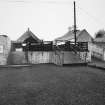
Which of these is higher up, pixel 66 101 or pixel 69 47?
pixel 69 47

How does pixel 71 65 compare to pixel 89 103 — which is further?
pixel 71 65


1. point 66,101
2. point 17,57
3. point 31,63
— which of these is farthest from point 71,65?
point 66,101

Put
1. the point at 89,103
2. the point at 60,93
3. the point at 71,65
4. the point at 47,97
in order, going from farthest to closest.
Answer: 1. the point at 71,65
2. the point at 60,93
3. the point at 47,97
4. the point at 89,103

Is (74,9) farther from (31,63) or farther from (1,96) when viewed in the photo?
(1,96)

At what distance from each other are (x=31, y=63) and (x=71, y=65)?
684cm

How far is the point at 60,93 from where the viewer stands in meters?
6.30

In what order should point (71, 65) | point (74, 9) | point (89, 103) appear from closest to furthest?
point (89, 103) < point (71, 65) < point (74, 9)

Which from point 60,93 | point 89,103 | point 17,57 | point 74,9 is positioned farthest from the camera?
point 74,9

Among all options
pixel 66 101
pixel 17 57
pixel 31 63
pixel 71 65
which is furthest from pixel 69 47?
pixel 66 101

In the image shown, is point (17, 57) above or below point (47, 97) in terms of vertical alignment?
above

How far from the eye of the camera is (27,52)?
1875 cm

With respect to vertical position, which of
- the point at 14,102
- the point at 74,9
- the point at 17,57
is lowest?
the point at 14,102

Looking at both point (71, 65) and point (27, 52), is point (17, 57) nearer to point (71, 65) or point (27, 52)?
point (27, 52)

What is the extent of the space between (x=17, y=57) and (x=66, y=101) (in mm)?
16457
